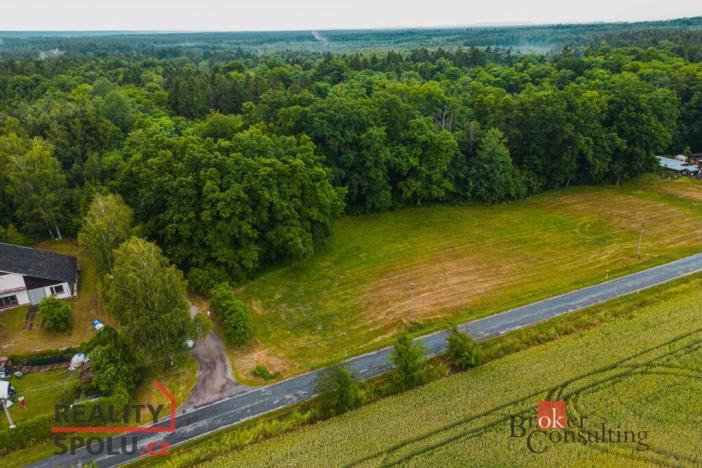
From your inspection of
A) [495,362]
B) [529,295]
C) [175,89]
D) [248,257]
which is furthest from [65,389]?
[175,89]

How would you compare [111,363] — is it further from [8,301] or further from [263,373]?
[8,301]

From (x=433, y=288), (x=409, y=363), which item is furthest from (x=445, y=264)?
(x=409, y=363)

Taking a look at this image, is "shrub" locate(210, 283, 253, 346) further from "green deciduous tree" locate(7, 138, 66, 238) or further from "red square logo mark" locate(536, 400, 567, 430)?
"green deciduous tree" locate(7, 138, 66, 238)

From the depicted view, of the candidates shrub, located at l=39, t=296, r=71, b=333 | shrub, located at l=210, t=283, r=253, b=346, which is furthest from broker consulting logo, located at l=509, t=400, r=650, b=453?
shrub, located at l=39, t=296, r=71, b=333

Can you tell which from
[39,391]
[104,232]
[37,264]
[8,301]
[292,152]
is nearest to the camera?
[39,391]

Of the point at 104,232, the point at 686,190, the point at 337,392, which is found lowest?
the point at 337,392

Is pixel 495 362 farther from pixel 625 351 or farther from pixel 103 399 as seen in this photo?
pixel 103 399
